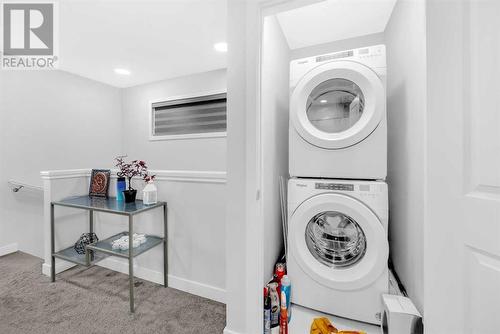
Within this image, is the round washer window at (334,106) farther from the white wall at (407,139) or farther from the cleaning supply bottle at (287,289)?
the cleaning supply bottle at (287,289)

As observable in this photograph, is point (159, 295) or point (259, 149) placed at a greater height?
point (259, 149)

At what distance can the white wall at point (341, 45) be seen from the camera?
6.59ft

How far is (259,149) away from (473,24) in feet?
3.27

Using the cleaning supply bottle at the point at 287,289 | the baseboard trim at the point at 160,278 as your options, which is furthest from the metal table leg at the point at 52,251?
the cleaning supply bottle at the point at 287,289

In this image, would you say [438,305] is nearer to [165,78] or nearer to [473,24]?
[473,24]

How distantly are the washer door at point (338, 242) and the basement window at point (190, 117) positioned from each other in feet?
6.67

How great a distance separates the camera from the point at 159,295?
179 cm

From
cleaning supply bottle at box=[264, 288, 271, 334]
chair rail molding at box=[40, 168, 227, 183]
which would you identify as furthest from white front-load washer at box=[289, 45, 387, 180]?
cleaning supply bottle at box=[264, 288, 271, 334]

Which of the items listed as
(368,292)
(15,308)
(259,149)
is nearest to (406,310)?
(368,292)

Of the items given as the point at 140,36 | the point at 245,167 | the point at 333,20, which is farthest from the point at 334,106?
the point at 140,36

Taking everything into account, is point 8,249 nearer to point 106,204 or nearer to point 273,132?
point 106,204

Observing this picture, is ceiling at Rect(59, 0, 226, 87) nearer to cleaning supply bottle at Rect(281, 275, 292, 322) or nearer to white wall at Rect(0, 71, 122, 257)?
white wall at Rect(0, 71, 122, 257)

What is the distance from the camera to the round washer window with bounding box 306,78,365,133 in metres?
1.55

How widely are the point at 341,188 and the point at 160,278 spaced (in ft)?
5.63
